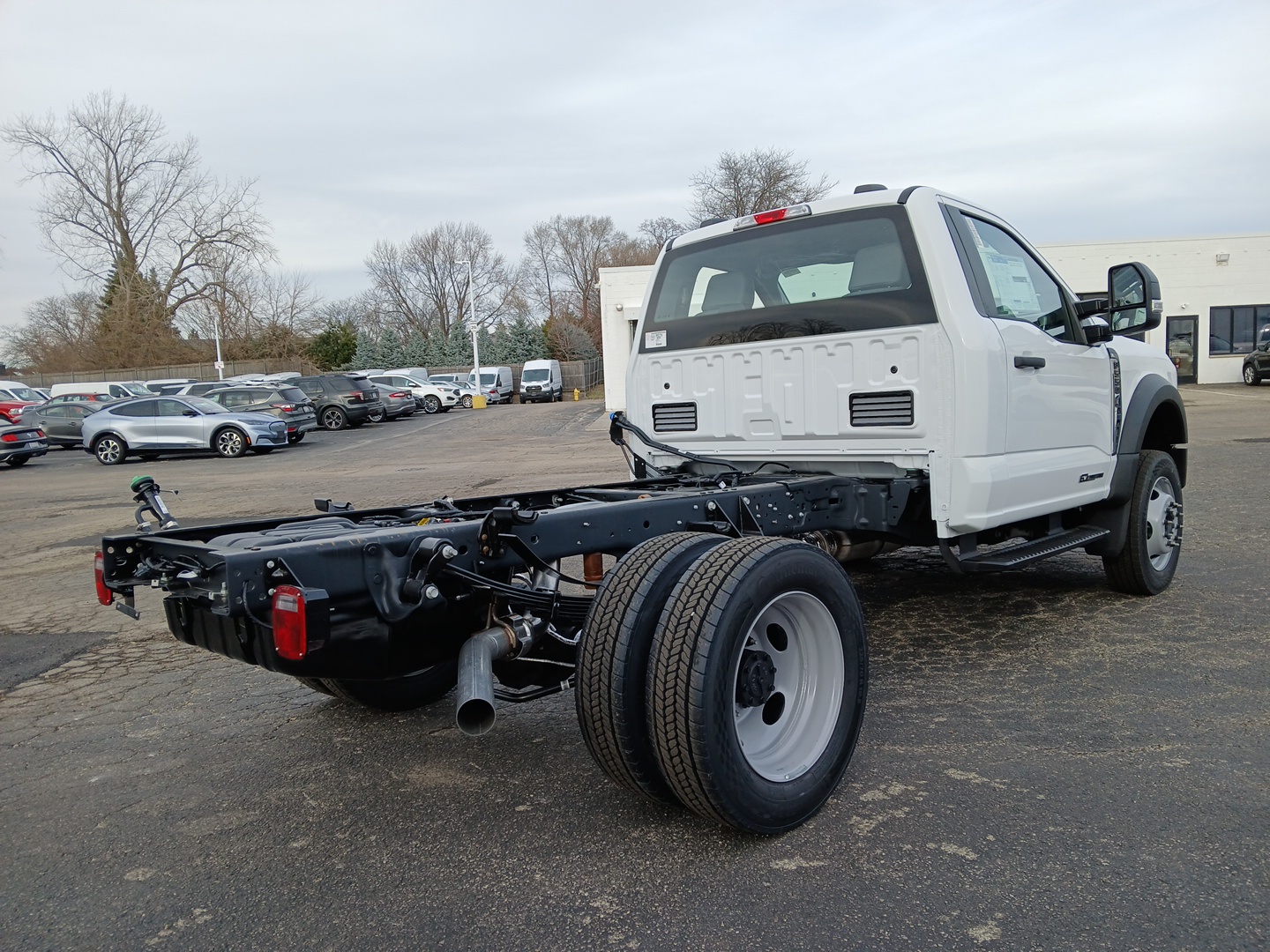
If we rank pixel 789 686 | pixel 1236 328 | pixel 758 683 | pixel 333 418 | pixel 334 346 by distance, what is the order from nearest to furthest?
1. pixel 758 683
2. pixel 789 686
3. pixel 333 418
4. pixel 1236 328
5. pixel 334 346

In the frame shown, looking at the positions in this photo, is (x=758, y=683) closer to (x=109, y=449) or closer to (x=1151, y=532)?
(x=1151, y=532)

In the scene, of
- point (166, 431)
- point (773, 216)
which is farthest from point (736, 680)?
point (166, 431)

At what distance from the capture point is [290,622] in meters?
2.67

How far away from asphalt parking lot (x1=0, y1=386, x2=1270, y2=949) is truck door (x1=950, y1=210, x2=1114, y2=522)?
2.80ft

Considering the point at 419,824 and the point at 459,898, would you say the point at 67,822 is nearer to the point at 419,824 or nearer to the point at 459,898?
the point at 419,824

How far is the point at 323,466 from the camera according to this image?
18.3 m

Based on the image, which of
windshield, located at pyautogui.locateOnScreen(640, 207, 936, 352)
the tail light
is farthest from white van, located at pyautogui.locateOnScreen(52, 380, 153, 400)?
the tail light

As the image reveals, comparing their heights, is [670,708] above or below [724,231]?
below

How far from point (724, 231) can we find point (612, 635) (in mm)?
3007

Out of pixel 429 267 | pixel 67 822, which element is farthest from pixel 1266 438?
pixel 429 267

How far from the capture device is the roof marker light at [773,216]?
4.89m

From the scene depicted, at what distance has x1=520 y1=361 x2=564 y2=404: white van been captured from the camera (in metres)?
48.7

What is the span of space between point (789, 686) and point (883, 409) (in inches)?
65.5

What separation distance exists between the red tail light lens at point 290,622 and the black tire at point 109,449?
71.8ft
